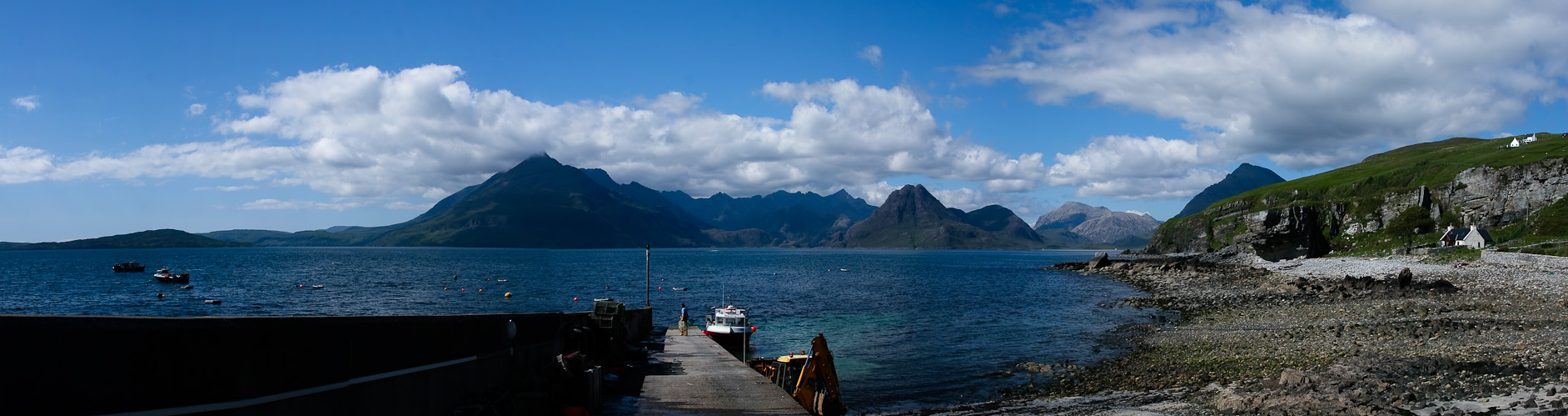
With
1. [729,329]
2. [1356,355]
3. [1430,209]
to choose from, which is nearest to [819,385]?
[729,329]

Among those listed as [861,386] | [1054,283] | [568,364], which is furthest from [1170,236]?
[568,364]

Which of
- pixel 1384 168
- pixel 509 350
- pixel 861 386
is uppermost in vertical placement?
pixel 1384 168

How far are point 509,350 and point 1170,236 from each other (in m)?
192

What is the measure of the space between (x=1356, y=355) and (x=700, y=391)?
818 inches

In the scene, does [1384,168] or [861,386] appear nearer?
[861,386]

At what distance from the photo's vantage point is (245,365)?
892 cm

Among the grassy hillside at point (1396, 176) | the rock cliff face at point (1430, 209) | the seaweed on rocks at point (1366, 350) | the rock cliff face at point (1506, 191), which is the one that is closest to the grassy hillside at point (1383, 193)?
the grassy hillside at point (1396, 176)

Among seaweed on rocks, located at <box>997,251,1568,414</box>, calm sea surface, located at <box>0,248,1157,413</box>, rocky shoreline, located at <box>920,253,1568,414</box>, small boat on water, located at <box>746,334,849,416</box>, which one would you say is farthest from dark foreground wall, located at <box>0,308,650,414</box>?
seaweed on rocks, located at <box>997,251,1568,414</box>

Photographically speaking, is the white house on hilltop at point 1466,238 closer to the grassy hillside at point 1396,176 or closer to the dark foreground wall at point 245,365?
the grassy hillside at point 1396,176

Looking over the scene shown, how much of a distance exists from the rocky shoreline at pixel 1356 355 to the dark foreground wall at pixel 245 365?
1536 cm

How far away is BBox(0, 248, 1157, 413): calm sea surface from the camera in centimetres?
3422

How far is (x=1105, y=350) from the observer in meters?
35.7

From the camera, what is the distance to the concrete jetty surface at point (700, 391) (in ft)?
62.0

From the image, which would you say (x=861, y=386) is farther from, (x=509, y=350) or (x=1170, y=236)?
(x=1170, y=236)
